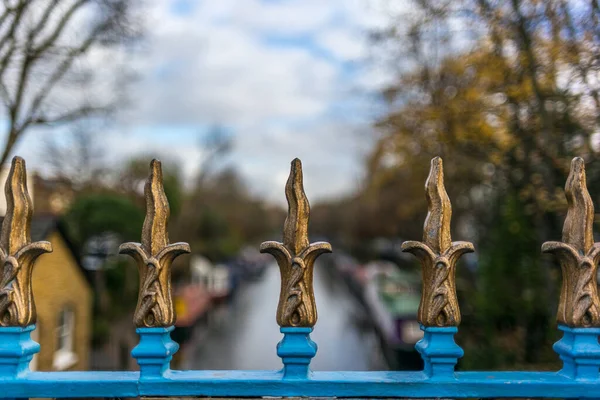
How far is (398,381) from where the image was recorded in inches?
89.4

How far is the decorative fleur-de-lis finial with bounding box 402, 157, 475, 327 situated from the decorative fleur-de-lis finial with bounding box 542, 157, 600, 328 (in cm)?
45

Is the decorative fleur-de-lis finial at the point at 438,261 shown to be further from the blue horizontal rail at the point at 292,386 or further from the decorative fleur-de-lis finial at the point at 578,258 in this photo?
the decorative fleur-de-lis finial at the point at 578,258

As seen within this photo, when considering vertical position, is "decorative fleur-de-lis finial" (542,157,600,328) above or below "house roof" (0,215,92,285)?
below

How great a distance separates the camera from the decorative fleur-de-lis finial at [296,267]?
2.28 metres

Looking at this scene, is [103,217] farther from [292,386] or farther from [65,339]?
[292,386]

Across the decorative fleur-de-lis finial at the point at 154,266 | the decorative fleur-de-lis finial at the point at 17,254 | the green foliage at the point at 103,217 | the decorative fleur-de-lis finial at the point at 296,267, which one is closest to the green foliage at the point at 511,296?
the decorative fleur-de-lis finial at the point at 296,267

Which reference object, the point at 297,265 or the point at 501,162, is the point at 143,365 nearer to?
the point at 297,265

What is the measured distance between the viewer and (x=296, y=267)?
228 cm

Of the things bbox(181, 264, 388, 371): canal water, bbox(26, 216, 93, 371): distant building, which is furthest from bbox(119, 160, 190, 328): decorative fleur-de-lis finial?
bbox(181, 264, 388, 371): canal water

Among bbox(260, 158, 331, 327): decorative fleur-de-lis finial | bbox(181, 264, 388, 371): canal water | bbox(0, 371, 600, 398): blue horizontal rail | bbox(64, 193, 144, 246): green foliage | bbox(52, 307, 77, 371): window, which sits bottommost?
bbox(181, 264, 388, 371): canal water

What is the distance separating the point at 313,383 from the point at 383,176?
64.6ft

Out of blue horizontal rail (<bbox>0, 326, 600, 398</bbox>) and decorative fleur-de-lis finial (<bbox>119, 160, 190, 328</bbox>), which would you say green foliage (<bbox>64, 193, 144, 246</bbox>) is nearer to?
blue horizontal rail (<bbox>0, 326, 600, 398</bbox>)

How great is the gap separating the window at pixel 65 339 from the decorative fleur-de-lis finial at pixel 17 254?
12.0 m

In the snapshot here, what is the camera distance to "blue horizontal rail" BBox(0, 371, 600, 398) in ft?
7.38
